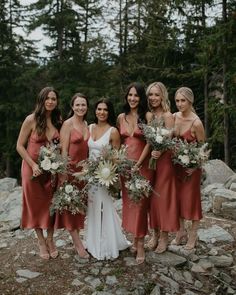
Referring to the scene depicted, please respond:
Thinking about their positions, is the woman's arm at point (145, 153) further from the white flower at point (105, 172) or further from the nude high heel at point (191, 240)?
the nude high heel at point (191, 240)

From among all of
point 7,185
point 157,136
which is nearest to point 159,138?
point 157,136

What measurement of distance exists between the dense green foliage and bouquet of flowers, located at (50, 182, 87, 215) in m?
9.99

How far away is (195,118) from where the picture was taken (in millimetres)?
6352

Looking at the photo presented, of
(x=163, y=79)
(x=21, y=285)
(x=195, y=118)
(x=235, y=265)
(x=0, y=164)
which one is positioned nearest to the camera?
(x=21, y=285)

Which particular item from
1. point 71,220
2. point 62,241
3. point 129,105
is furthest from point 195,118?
point 62,241

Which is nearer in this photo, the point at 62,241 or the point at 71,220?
the point at 71,220

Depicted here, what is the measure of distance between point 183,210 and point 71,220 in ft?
6.11

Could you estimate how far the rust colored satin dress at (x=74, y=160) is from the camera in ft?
19.9

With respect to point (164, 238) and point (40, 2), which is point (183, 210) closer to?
point (164, 238)

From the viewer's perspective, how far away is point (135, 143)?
19.7 ft

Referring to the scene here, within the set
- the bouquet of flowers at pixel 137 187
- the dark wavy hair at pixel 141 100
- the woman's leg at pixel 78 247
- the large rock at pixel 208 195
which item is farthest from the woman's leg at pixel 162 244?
the large rock at pixel 208 195

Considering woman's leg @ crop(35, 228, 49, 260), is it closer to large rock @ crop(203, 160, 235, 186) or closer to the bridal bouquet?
the bridal bouquet

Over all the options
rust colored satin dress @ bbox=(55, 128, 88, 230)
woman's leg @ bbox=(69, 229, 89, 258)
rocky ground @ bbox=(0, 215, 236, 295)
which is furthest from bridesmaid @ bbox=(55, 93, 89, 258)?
rocky ground @ bbox=(0, 215, 236, 295)

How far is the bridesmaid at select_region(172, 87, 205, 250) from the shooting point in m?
6.31
